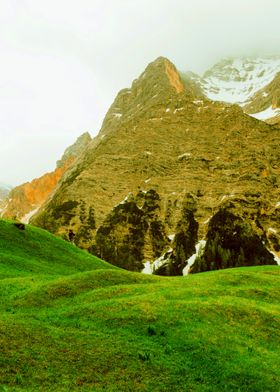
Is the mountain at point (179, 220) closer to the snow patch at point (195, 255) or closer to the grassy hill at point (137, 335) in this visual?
the snow patch at point (195, 255)

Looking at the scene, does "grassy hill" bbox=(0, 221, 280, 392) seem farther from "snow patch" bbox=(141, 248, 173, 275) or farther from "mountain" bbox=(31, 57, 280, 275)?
"mountain" bbox=(31, 57, 280, 275)

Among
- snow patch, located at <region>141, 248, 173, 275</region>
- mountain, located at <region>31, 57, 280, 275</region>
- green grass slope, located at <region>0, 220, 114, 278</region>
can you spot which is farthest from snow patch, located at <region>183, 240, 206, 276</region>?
green grass slope, located at <region>0, 220, 114, 278</region>

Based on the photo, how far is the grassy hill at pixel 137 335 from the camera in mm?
19203

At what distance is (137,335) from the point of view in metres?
24.9

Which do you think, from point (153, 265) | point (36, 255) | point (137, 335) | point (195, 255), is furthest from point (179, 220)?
point (137, 335)

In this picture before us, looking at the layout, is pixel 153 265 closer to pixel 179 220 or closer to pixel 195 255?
pixel 195 255

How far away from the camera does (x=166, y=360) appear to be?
21.8 m

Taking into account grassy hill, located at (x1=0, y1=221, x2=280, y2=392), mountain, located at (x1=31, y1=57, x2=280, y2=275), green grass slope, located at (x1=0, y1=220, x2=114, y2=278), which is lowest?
grassy hill, located at (x1=0, y1=221, x2=280, y2=392)

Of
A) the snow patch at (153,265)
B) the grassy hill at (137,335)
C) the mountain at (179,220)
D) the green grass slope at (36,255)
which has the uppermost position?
the mountain at (179,220)

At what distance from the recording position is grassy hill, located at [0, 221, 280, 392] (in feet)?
63.0

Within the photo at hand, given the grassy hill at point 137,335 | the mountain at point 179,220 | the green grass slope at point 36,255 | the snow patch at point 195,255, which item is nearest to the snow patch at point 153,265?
the mountain at point 179,220

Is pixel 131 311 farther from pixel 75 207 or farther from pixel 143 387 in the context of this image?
→ pixel 75 207

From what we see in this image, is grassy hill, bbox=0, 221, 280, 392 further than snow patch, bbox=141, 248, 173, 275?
No

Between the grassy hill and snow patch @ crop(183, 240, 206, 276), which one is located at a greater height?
snow patch @ crop(183, 240, 206, 276)
